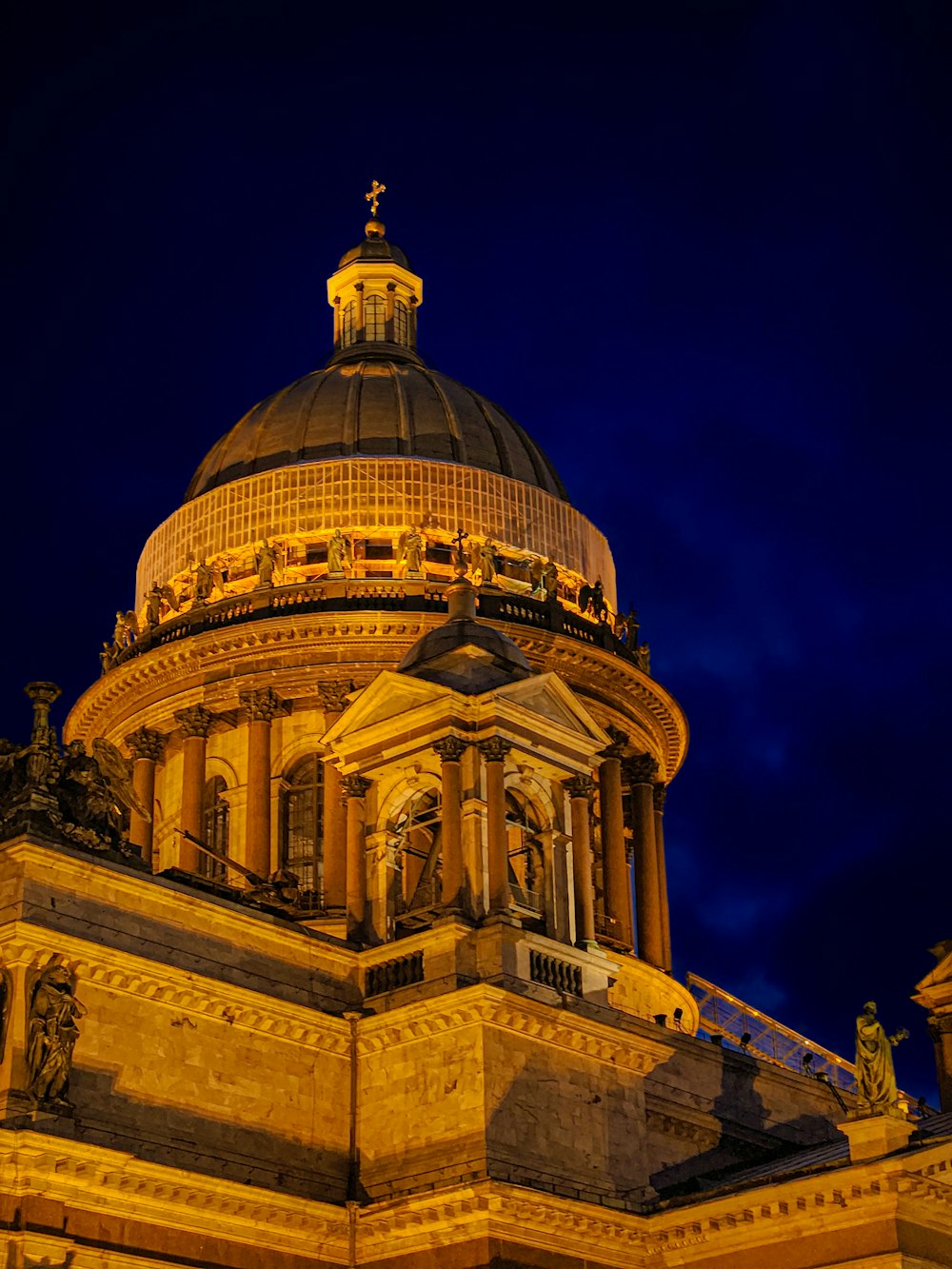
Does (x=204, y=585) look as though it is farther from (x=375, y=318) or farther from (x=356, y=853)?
(x=356, y=853)

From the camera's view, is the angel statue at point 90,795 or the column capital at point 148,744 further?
the column capital at point 148,744

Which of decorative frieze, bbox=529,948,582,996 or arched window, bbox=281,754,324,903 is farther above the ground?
arched window, bbox=281,754,324,903

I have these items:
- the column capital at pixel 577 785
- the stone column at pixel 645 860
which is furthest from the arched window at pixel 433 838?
the stone column at pixel 645 860

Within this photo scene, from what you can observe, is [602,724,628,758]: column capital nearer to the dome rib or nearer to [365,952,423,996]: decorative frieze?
the dome rib

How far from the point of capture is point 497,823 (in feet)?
146

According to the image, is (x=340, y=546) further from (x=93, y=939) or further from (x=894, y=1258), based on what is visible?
(x=894, y=1258)

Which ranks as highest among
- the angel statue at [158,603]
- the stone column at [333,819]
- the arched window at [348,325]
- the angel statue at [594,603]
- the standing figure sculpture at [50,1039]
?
the arched window at [348,325]

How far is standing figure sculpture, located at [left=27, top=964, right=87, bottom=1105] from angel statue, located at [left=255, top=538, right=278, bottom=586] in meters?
24.9

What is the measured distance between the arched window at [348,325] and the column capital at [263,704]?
50.9 ft

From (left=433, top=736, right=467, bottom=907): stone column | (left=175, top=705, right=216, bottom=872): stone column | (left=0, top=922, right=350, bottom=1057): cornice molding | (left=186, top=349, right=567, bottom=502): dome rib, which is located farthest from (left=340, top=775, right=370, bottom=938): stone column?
(left=186, top=349, right=567, bottom=502): dome rib

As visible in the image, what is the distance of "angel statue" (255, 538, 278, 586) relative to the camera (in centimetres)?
6100

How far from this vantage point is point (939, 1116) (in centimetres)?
4644

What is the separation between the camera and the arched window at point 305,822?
5816 centimetres

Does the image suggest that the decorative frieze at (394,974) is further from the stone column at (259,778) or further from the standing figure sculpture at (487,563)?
the standing figure sculpture at (487,563)
